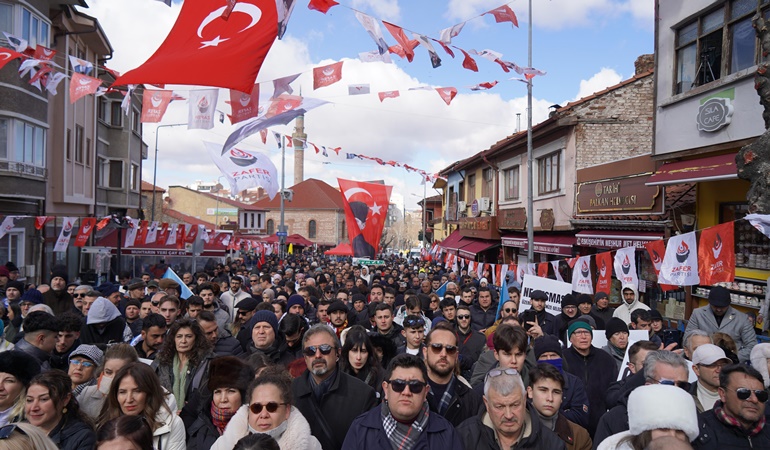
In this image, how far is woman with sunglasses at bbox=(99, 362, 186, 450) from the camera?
402cm

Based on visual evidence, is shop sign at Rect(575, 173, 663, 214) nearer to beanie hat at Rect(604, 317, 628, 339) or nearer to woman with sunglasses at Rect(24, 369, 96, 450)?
beanie hat at Rect(604, 317, 628, 339)

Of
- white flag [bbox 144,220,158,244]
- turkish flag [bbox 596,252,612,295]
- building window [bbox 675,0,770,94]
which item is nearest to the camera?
building window [bbox 675,0,770,94]

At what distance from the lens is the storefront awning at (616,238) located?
1384cm

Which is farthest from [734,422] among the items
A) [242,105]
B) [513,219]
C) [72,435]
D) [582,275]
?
[513,219]

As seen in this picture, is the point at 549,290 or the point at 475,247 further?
the point at 475,247

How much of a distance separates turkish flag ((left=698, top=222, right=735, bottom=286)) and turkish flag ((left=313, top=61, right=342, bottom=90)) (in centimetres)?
675

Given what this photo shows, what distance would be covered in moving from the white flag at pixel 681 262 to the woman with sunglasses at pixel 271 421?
7740 millimetres

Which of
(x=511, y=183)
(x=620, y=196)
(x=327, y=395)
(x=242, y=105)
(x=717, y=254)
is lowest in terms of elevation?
(x=327, y=395)

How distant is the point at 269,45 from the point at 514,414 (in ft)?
17.4

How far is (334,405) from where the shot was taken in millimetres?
4434

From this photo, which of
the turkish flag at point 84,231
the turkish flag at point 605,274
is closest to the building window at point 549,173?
the turkish flag at point 605,274

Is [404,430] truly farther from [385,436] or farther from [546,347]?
[546,347]

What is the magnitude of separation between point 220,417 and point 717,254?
7.77 meters

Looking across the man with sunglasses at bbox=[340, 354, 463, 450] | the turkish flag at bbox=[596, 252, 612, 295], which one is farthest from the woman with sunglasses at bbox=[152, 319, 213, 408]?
the turkish flag at bbox=[596, 252, 612, 295]
